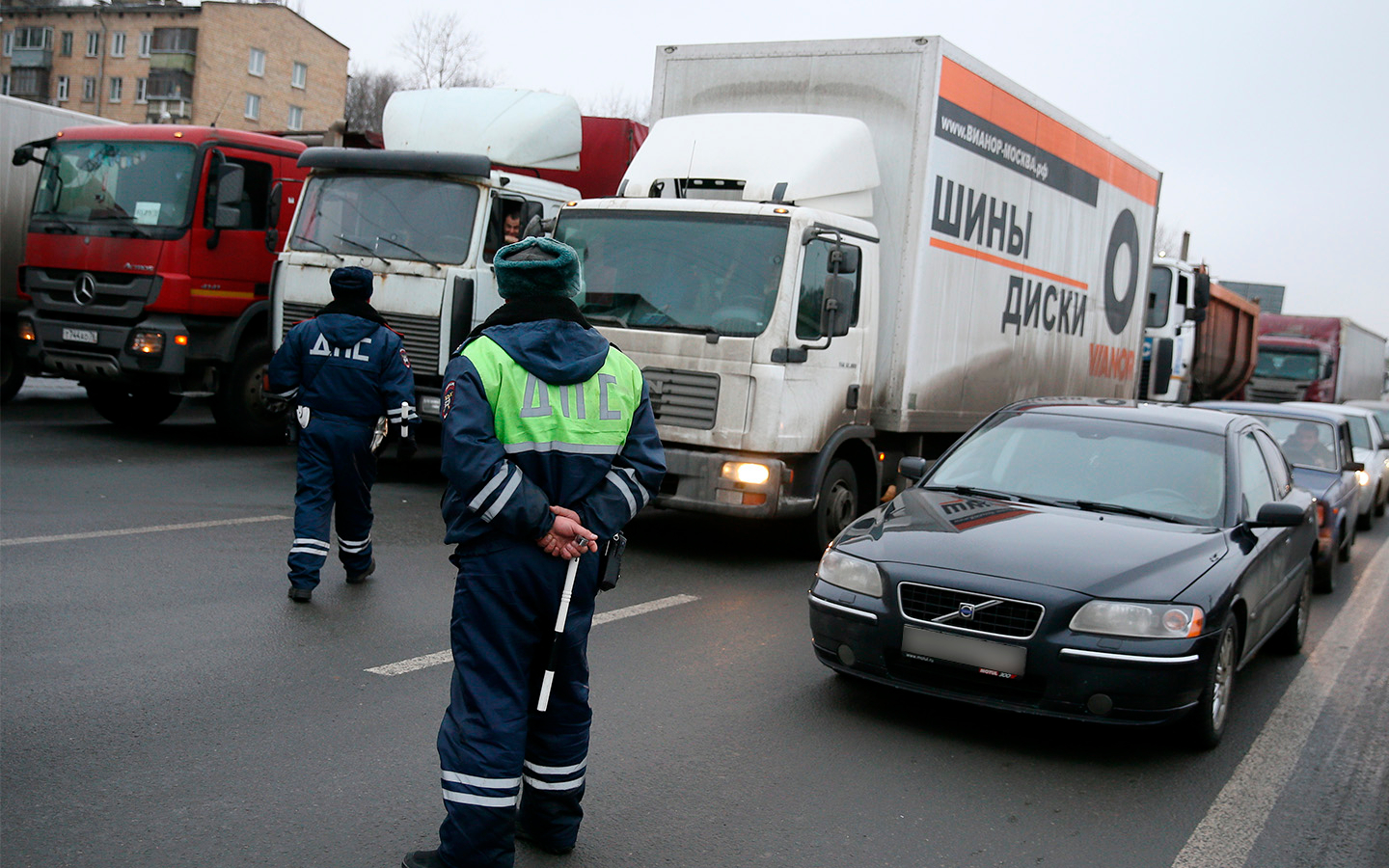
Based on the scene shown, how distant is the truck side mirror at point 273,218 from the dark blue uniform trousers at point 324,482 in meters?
6.12

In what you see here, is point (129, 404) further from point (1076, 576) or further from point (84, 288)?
point (1076, 576)

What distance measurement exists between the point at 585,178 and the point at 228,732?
924 centimetres

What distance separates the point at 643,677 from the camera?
18.9 feet

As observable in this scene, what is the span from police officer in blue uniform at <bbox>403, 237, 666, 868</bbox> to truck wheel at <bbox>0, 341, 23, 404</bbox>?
13.7 m

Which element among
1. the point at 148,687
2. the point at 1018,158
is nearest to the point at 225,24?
the point at 1018,158

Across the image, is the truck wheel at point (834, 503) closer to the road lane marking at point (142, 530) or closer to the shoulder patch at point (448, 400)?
the road lane marking at point (142, 530)

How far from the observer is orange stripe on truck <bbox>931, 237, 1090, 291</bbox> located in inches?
388

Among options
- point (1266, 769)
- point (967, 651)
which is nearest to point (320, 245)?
point (967, 651)

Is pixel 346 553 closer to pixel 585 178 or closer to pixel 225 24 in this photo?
pixel 585 178

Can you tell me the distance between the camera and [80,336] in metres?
12.3

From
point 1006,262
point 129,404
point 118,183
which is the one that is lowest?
point 129,404

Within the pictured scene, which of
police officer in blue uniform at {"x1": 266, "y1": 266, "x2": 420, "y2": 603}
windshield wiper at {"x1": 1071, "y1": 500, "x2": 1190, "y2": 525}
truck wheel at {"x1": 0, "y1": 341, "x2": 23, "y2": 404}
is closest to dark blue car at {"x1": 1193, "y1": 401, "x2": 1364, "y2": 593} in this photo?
windshield wiper at {"x1": 1071, "y1": 500, "x2": 1190, "y2": 525}

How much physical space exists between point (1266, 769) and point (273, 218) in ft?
34.8

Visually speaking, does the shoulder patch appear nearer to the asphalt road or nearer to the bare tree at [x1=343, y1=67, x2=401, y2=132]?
the asphalt road
